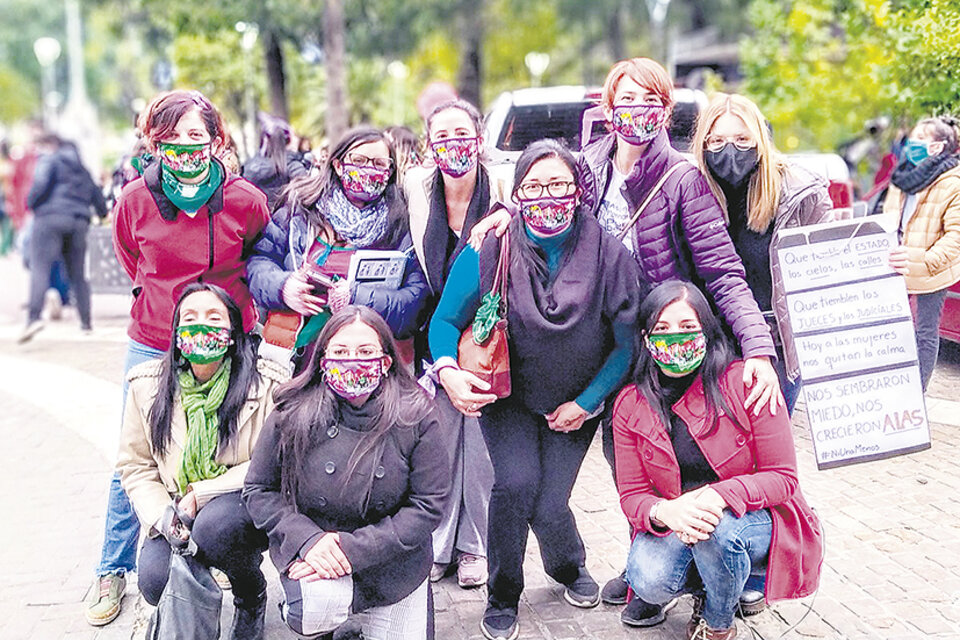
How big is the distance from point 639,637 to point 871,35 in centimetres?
710

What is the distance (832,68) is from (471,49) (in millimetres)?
10272

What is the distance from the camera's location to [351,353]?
3.30 m

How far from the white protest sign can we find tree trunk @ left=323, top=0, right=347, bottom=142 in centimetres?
1053

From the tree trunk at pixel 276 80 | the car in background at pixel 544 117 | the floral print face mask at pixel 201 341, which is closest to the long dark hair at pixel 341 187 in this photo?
the floral print face mask at pixel 201 341

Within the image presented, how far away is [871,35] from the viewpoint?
8.89 meters

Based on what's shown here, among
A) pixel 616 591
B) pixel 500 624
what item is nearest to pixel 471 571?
pixel 500 624

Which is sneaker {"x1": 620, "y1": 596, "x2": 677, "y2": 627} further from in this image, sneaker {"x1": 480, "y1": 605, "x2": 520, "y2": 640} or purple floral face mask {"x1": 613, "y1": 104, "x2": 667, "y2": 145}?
purple floral face mask {"x1": 613, "y1": 104, "x2": 667, "y2": 145}

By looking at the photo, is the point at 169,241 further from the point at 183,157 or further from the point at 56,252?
the point at 56,252

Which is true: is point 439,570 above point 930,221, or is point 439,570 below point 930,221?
below

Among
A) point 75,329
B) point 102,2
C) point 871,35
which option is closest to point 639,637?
point 871,35

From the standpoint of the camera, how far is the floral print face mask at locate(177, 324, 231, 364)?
3.46 metres

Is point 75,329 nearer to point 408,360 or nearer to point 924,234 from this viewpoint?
point 408,360

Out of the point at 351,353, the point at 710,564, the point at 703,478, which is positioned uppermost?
the point at 351,353

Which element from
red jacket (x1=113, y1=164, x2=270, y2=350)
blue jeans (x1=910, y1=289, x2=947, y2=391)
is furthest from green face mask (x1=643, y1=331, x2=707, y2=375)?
blue jeans (x1=910, y1=289, x2=947, y2=391)
